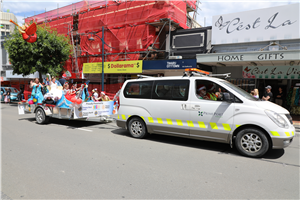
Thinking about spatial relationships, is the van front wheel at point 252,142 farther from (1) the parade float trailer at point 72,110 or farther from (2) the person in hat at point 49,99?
(2) the person in hat at point 49,99

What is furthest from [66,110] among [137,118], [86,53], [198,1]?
[198,1]

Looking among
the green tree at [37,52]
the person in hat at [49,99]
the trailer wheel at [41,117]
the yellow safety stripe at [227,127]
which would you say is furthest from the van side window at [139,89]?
the green tree at [37,52]

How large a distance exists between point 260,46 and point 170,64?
5.69m

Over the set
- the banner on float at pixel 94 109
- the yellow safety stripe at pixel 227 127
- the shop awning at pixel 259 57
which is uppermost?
the shop awning at pixel 259 57

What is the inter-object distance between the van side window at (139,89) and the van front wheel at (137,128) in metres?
0.77

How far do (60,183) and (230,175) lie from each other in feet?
10.3

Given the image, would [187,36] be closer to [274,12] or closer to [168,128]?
[274,12]

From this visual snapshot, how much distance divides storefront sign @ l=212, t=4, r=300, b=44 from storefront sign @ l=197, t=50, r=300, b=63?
2152 millimetres

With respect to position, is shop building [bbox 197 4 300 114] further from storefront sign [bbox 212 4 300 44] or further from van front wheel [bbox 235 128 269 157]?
van front wheel [bbox 235 128 269 157]

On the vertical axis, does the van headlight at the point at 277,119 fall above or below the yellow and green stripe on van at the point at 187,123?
above

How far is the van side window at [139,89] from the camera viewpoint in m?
6.62

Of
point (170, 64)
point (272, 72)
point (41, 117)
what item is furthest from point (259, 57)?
point (41, 117)

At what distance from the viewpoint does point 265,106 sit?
5.01 meters

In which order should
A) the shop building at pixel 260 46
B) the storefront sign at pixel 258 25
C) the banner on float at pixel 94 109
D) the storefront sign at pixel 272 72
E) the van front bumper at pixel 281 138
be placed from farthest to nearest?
the storefront sign at pixel 272 72 → the storefront sign at pixel 258 25 → the shop building at pixel 260 46 → the banner on float at pixel 94 109 → the van front bumper at pixel 281 138
